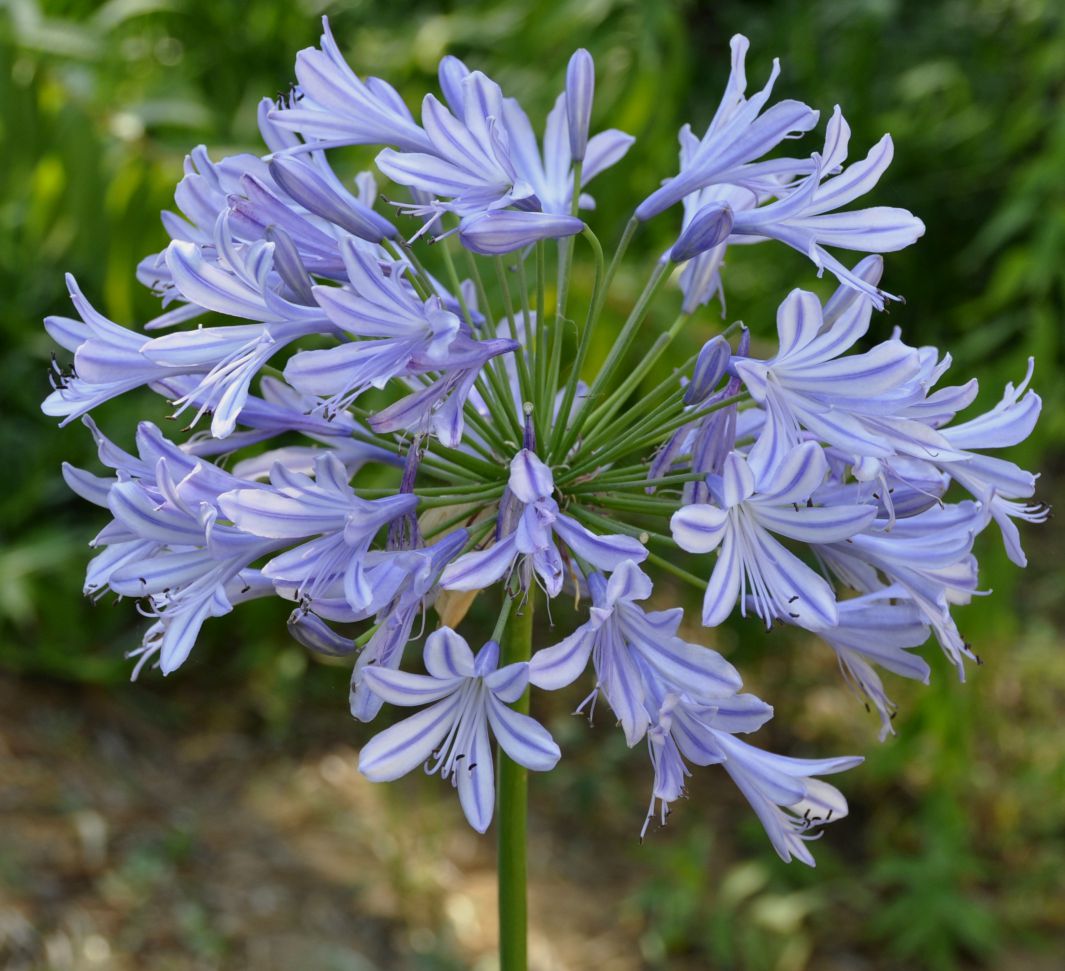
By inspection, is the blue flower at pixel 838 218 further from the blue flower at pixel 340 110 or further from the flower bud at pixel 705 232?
the blue flower at pixel 340 110

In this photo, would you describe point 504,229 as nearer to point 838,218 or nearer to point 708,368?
point 708,368

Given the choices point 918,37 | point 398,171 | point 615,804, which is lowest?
point 615,804

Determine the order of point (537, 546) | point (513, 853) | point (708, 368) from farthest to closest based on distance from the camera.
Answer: point (513, 853) < point (708, 368) < point (537, 546)

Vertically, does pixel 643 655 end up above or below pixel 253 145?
above

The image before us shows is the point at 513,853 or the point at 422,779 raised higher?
the point at 513,853

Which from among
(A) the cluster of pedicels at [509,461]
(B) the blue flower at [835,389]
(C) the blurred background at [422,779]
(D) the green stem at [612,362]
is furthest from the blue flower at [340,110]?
(C) the blurred background at [422,779]

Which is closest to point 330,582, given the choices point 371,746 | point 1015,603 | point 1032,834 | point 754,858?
point 371,746

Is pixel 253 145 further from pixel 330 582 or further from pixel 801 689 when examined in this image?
pixel 330 582

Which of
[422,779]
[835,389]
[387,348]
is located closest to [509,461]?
[387,348]

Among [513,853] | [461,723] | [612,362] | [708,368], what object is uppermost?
[708,368]
